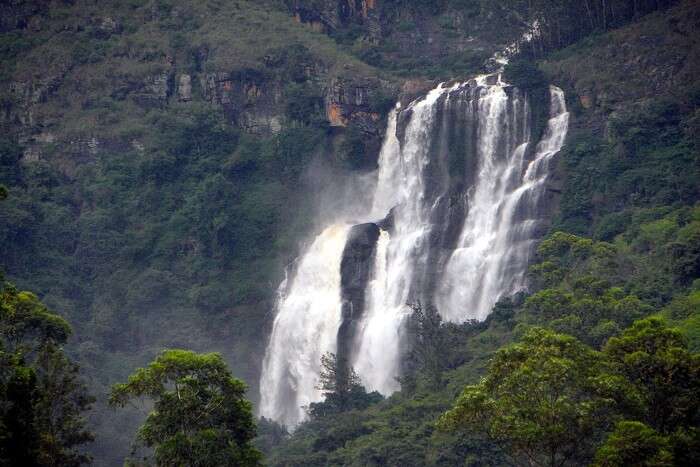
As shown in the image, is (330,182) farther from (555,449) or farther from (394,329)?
(555,449)

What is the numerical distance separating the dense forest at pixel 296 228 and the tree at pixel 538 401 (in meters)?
0.07

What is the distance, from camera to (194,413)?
34.0 meters

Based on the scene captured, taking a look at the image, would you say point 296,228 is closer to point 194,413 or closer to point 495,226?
point 495,226

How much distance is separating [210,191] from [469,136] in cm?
2010

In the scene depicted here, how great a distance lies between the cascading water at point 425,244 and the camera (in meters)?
64.2

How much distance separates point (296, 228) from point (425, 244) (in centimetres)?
1327

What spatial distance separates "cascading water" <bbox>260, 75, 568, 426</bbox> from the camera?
64250 millimetres

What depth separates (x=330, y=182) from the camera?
79.5m

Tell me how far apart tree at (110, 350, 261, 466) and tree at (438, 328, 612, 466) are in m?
6.11

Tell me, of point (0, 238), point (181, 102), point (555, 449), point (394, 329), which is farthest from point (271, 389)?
point (555, 449)

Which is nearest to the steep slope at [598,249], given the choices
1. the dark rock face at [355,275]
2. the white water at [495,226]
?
the white water at [495,226]

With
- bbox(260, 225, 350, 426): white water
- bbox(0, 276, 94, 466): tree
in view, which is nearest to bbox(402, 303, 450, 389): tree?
bbox(260, 225, 350, 426): white water

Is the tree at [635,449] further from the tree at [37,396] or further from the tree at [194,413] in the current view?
the tree at [37,396]

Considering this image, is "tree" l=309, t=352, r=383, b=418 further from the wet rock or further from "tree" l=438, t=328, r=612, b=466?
the wet rock
